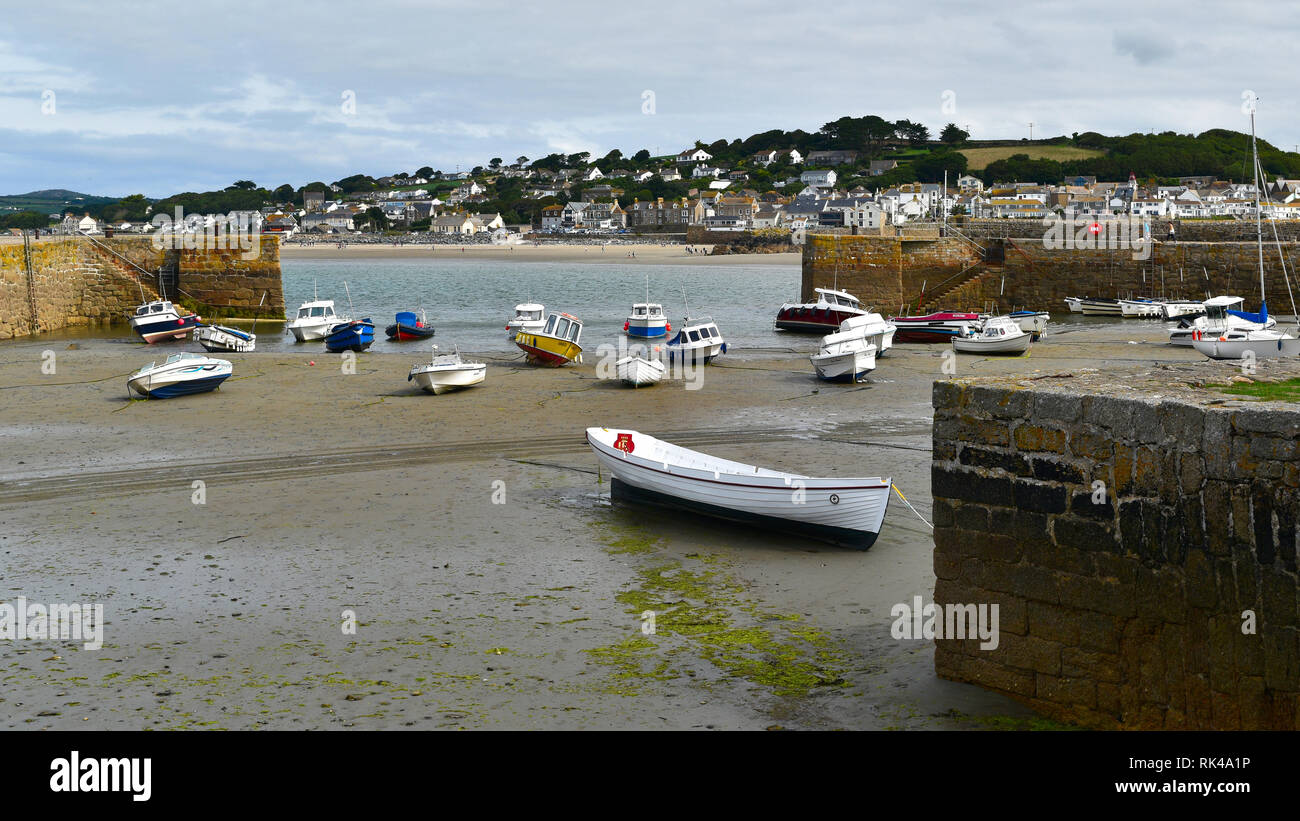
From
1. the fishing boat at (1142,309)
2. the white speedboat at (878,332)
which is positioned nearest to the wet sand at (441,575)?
the white speedboat at (878,332)

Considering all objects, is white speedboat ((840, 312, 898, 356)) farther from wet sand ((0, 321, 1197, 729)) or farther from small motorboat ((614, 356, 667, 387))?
wet sand ((0, 321, 1197, 729))

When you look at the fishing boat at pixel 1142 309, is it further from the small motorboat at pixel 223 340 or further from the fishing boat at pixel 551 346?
the small motorboat at pixel 223 340

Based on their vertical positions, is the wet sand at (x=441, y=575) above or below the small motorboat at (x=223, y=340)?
below

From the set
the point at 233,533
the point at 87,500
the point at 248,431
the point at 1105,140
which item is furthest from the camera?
the point at 1105,140

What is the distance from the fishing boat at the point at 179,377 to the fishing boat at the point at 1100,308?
30.8m

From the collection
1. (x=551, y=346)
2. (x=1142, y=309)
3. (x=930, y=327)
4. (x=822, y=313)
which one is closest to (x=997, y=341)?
(x=930, y=327)

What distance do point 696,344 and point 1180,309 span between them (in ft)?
60.3

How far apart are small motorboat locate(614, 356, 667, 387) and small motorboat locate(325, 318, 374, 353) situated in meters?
11.0

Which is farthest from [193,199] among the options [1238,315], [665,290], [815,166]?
[1238,315]

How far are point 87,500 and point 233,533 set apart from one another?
2748 millimetres

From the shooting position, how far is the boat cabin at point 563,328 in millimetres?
28062
